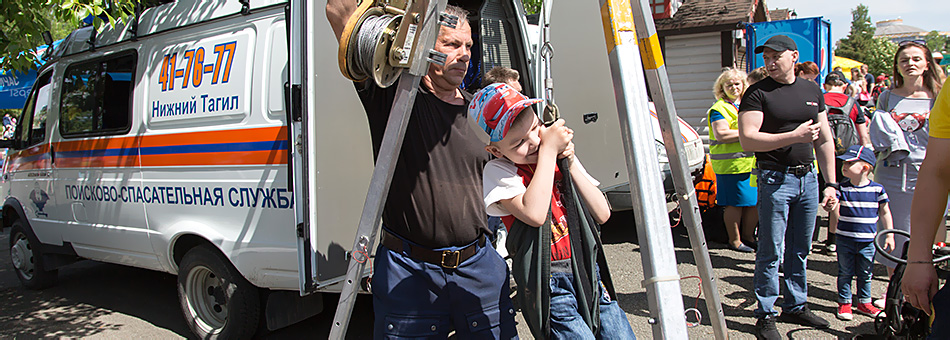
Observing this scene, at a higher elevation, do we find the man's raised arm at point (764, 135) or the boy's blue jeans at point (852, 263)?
the man's raised arm at point (764, 135)

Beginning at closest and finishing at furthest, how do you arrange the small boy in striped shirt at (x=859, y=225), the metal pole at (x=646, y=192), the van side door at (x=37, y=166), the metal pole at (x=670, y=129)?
the metal pole at (x=646, y=192)
the metal pole at (x=670, y=129)
the small boy in striped shirt at (x=859, y=225)
the van side door at (x=37, y=166)

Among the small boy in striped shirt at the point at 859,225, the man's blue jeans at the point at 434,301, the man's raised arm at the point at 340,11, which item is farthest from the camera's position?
the small boy in striped shirt at the point at 859,225

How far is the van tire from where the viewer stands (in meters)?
3.88

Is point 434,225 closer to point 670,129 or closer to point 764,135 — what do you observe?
point 670,129

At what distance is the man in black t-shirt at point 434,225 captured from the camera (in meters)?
2.22

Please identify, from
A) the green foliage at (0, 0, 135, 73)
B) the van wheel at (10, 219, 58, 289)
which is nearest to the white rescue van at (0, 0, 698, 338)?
the green foliage at (0, 0, 135, 73)

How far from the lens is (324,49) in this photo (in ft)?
10.8

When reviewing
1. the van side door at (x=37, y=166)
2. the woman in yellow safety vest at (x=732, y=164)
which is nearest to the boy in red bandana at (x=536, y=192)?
the woman in yellow safety vest at (x=732, y=164)

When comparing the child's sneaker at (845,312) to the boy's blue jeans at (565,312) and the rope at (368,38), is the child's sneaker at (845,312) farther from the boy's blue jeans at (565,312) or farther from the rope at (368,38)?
the rope at (368,38)

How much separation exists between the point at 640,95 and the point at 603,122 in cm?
381

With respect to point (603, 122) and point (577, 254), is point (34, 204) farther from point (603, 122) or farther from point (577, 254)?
point (577, 254)

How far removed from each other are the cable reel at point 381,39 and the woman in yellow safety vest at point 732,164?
424 centimetres

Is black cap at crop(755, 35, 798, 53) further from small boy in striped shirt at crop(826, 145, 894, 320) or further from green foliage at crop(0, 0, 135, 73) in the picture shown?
green foliage at crop(0, 0, 135, 73)

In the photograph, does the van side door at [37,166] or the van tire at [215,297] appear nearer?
the van tire at [215,297]
